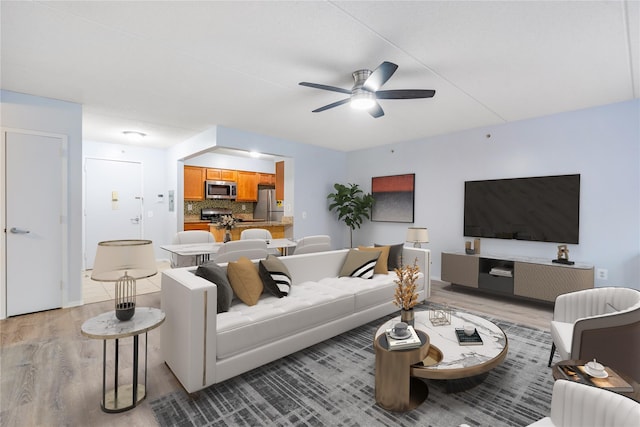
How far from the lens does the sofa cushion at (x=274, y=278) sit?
2.93 metres

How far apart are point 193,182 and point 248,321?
17.8ft

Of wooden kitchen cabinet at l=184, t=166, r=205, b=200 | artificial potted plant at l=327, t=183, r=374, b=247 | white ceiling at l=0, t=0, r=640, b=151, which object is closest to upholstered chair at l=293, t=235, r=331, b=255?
white ceiling at l=0, t=0, r=640, b=151

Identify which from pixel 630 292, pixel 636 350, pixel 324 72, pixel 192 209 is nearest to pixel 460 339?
pixel 636 350

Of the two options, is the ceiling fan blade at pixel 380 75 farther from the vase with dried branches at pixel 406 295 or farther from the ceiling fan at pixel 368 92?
the vase with dried branches at pixel 406 295

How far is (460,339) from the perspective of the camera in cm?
226

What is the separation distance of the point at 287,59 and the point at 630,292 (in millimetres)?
3227

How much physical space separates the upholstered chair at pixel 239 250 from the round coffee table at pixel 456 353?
1923 mm

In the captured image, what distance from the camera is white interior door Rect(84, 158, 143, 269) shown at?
238 inches

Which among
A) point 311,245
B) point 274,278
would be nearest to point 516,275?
point 311,245

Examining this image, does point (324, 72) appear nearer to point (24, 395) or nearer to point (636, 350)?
point (636, 350)

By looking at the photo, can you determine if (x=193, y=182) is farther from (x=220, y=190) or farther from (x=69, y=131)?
(x=69, y=131)

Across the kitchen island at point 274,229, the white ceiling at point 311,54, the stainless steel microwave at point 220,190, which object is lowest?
the kitchen island at point 274,229

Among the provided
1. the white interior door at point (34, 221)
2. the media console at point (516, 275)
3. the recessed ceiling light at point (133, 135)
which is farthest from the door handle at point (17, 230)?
the media console at point (516, 275)

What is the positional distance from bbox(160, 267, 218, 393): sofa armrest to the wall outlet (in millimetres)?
4580
